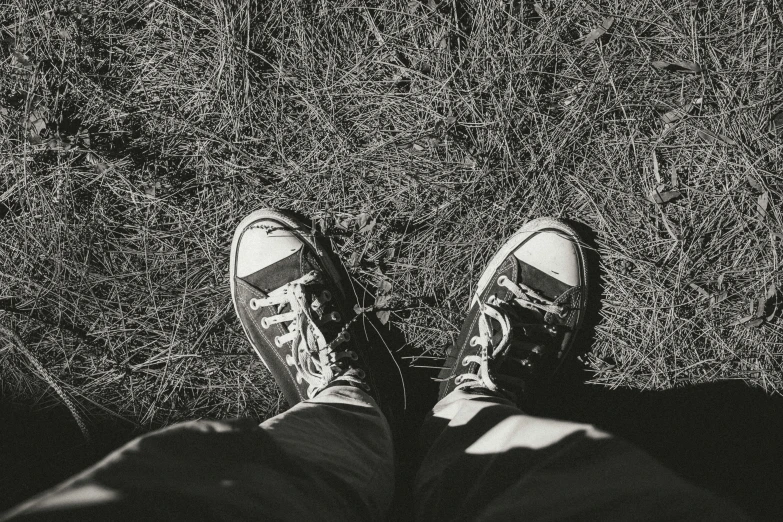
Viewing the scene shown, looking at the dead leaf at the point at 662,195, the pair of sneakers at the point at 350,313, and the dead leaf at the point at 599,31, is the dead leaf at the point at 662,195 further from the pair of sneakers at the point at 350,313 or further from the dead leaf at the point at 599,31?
the dead leaf at the point at 599,31

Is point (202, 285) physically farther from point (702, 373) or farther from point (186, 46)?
point (702, 373)

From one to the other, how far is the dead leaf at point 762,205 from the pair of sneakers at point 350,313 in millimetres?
658

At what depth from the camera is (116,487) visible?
0.79 meters

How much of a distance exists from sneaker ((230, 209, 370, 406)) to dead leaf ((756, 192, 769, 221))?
1.60 m

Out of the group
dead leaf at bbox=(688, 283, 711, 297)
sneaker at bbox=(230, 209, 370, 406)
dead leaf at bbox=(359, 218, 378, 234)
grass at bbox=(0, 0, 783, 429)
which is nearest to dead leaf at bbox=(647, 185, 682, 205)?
grass at bbox=(0, 0, 783, 429)

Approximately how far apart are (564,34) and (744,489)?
1883 mm

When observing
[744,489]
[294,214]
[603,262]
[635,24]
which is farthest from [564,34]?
[744,489]

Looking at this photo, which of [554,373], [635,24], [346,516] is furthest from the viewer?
[554,373]

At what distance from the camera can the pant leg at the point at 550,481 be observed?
91 cm

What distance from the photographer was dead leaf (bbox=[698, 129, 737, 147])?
178cm

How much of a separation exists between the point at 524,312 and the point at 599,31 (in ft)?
3.58

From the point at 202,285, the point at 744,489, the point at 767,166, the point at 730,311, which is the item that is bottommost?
the point at 744,489

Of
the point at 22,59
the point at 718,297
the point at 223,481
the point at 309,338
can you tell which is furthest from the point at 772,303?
the point at 22,59

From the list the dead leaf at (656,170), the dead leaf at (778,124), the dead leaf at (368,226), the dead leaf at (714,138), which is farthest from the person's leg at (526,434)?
the dead leaf at (778,124)
